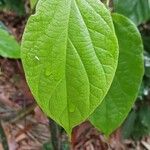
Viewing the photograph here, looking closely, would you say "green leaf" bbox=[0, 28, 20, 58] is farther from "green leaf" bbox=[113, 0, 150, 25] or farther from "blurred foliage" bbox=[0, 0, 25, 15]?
"blurred foliage" bbox=[0, 0, 25, 15]

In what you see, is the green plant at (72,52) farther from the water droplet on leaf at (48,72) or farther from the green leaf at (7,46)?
the green leaf at (7,46)

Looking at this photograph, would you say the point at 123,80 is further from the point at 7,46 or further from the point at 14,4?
the point at 14,4

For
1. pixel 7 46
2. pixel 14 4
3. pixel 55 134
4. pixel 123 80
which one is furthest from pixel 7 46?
pixel 14 4

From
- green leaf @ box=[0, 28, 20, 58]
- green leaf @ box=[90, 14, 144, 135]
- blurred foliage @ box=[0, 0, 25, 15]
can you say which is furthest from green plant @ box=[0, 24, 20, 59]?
blurred foliage @ box=[0, 0, 25, 15]

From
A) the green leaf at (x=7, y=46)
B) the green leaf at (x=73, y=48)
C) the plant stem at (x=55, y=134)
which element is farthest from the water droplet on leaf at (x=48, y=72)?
the plant stem at (x=55, y=134)

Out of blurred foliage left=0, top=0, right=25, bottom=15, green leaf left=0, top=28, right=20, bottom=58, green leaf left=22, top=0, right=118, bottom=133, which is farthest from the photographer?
blurred foliage left=0, top=0, right=25, bottom=15

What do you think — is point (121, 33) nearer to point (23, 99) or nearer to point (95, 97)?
point (95, 97)

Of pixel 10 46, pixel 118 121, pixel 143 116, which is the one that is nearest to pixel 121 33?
pixel 118 121
